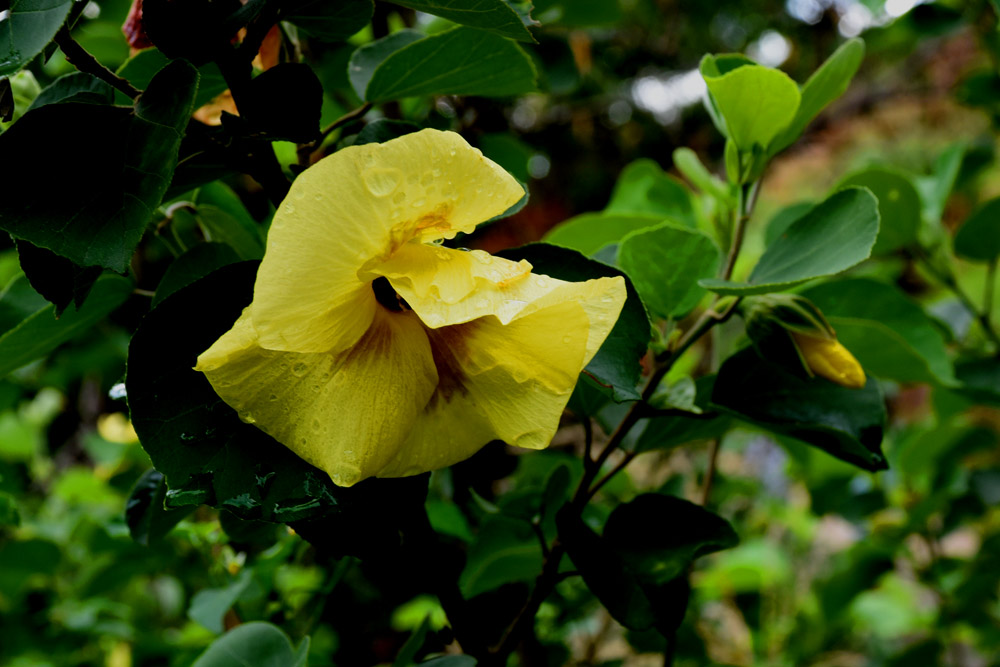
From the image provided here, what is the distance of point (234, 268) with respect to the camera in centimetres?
46

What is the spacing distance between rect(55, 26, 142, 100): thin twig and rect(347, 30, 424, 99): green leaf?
8.5 inches

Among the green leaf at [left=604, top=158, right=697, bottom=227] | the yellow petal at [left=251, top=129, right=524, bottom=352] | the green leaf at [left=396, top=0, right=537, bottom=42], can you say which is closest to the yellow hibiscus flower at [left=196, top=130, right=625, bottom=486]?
the yellow petal at [left=251, top=129, right=524, bottom=352]

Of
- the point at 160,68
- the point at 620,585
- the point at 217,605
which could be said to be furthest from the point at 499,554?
the point at 160,68

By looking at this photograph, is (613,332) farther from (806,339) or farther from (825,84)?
(825,84)

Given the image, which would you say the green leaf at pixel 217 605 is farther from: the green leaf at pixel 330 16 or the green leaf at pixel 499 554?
the green leaf at pixel 330 16

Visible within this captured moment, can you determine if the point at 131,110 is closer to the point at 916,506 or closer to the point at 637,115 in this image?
the point at 916,506

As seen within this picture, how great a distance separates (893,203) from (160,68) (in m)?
0.83

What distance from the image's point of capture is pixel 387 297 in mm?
460

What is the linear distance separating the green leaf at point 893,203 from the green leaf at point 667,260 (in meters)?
0.31

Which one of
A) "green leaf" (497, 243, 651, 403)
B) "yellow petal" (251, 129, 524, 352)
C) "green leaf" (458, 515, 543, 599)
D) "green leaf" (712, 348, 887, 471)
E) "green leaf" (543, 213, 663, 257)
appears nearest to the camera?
"yellow petal" (251, 129, 524, 352)

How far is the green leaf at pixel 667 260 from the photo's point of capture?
0.59 m

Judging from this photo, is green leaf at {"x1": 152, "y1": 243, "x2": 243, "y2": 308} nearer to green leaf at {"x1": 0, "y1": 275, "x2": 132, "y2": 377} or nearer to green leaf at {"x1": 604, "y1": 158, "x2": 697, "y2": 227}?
green leaf at {"x1": 0, "y1": 275, "x2": 132, "y2": 377}

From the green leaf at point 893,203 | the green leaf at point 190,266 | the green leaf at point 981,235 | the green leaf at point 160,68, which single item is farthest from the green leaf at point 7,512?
the green leaf at point 981,235

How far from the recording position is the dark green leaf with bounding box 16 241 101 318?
0.42 meters
